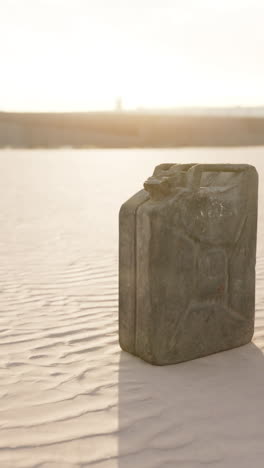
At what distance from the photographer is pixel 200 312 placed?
379 centimetres

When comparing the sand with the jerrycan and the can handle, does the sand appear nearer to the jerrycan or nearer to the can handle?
the jerrycan

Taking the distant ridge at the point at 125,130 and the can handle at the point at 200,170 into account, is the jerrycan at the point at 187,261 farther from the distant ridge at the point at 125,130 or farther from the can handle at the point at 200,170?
the distant ridge at the point at 125,130

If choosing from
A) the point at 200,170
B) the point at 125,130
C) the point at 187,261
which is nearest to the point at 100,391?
the point at 187,261

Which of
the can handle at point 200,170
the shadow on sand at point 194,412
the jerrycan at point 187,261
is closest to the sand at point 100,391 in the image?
the shadow on sand at point 194,412

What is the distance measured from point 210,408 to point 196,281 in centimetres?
88

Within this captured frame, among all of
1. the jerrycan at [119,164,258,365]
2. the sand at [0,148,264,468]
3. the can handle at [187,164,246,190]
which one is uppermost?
the can handle at [187,164,246,190]

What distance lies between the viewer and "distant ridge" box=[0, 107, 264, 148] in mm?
48875

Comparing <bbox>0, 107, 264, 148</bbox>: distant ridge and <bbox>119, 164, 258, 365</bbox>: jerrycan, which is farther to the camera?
<bbox>0, 107, 264, 148</bbox>: distant ridge

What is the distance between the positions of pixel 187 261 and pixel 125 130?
1953 inches

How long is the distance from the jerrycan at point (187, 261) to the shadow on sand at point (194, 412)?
0.18m

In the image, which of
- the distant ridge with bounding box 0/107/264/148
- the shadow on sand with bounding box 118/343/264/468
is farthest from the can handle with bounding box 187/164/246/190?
the distant ridge with bounding box 0/107/264/148

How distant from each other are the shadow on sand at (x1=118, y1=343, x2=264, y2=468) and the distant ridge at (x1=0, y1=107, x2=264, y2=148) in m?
43.8

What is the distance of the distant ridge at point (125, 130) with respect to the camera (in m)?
48.9

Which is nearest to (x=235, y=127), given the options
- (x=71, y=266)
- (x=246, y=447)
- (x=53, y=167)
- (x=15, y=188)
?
(x=53, y=167)
